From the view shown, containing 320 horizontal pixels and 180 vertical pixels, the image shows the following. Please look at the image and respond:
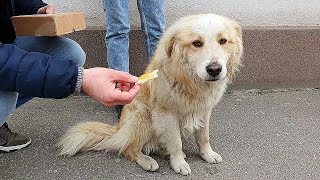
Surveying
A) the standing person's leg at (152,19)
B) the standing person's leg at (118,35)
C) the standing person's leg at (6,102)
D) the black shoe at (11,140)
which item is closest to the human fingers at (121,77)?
the standing person's leg at (6,102)

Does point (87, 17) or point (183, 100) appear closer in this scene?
point (183, 100)

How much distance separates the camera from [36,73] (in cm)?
137

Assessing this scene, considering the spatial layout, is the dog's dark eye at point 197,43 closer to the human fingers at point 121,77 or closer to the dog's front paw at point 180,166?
the dog's front paw at point 180,166

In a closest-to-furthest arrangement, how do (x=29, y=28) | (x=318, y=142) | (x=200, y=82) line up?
(x=29, y=28), (x=200, y=82), (x=318, y=142)

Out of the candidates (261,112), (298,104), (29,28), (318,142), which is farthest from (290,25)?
(29,28)

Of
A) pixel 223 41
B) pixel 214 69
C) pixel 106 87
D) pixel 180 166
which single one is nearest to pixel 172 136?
pixel 180 166

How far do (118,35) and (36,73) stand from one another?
1732mm

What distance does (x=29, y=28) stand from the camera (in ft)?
6.53

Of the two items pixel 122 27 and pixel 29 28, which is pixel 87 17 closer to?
pixel 122 27

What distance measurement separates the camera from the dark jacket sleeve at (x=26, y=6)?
93.2 inches

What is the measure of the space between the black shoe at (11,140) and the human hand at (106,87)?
4.49 feet

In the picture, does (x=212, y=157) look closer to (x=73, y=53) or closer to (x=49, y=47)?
(x=73, y=53)

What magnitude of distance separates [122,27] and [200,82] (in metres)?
1.01

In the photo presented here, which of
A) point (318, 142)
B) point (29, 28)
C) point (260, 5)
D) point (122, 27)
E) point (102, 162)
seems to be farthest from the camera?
point (260, 5)
